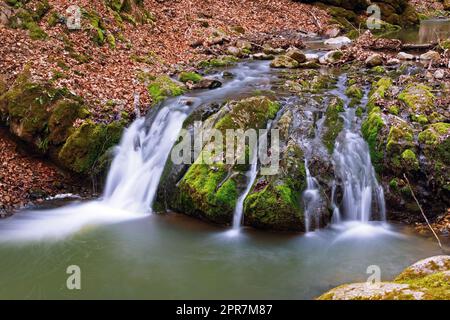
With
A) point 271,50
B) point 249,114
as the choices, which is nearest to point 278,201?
point 249,114

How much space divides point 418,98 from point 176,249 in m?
6.89

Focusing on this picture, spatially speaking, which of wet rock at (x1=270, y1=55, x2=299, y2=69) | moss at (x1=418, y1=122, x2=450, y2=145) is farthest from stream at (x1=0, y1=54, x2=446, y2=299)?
wet rock at (x1=270, y1=55, x2=299, y2=69)

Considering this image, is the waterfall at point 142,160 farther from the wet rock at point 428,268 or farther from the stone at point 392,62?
the stone at point 392,62

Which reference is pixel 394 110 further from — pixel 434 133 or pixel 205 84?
pixel 205 84

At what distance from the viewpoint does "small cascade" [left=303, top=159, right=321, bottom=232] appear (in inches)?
329

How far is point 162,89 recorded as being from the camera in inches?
486

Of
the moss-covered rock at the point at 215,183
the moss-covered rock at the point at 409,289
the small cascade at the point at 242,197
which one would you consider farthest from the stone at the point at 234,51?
the moss-covered rock at the point at 409,289

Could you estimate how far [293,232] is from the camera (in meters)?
8.27

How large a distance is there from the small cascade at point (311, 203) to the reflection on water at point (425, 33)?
15619 millimetres

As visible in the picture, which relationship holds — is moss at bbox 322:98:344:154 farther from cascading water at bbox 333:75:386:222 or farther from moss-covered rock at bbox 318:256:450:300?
moss-covered rock at bbox 318:256:450:300

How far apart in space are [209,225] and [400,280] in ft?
14.7

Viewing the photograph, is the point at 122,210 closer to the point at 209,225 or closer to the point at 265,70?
the point at 209,225
